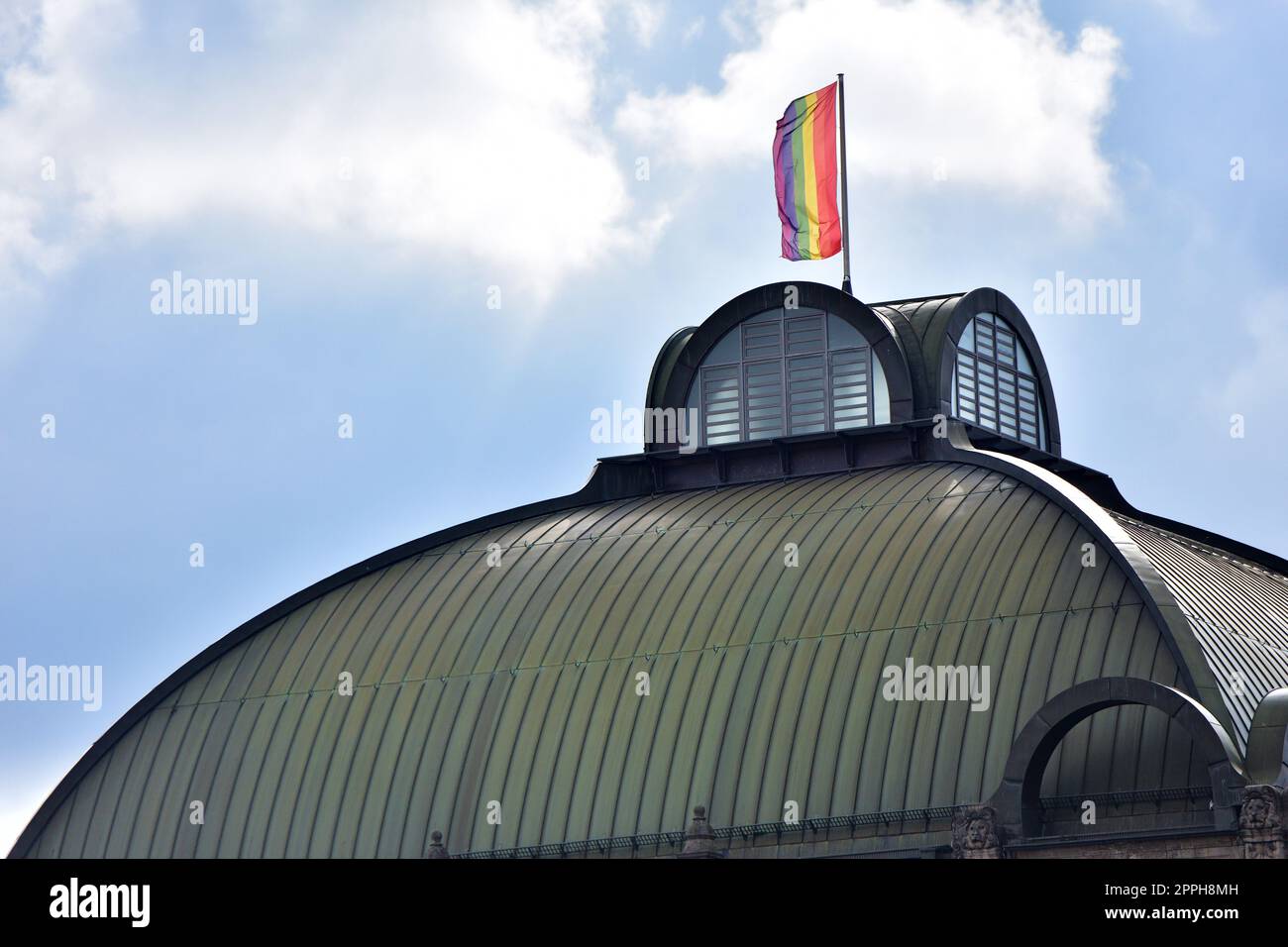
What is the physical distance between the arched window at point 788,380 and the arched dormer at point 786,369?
0.08 feet

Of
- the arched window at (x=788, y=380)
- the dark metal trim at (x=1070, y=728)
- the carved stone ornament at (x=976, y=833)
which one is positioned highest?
the arched window at (x=788, y=380)

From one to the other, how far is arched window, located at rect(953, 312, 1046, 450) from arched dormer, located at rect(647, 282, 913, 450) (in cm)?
211

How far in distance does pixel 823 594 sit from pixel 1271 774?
13.1 m

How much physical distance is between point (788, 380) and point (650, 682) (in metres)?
11.9

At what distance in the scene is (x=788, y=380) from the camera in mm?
66500

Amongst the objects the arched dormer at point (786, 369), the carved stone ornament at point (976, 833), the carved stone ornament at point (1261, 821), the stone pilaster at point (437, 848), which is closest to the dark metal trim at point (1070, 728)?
the carved stone ornament at point (976, 833)

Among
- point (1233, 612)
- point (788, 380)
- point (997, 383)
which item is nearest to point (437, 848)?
point (788, 380)

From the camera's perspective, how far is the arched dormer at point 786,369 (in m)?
65.2

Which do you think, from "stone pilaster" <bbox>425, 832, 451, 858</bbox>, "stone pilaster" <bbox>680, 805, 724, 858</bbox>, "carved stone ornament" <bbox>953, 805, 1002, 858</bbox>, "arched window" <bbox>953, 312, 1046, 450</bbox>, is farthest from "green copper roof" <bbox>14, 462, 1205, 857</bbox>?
"arched window" <bbox>953, 312, 1046, 450</bbox>

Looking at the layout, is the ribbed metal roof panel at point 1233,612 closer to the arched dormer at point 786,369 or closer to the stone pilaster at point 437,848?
the arched dormer at point 786,369
